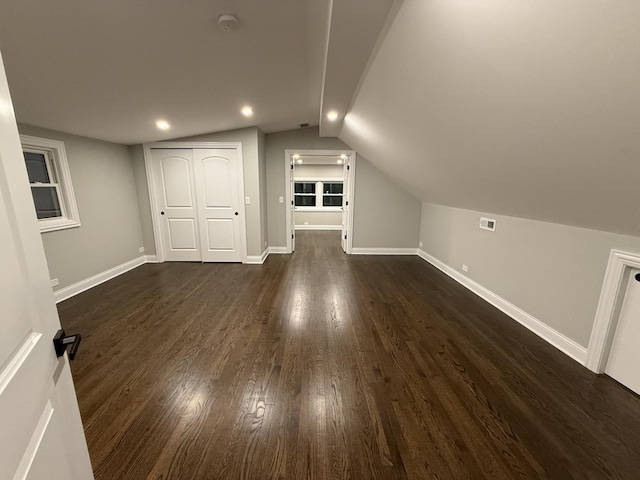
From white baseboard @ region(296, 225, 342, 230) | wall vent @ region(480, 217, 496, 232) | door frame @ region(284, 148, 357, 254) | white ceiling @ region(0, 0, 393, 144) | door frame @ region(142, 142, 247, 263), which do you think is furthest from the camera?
white baseboard @ region(296, 225, 342, 230)

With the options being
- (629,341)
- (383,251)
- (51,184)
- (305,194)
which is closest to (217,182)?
(51,184)

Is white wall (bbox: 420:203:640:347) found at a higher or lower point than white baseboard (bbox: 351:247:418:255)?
higher

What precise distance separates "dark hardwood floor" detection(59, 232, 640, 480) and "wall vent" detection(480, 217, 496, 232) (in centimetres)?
92

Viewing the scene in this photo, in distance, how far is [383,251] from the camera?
5.39 meters

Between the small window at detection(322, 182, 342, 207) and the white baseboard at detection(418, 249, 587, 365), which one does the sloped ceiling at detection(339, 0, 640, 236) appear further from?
the small window at detection(322, 182, 342, 207)

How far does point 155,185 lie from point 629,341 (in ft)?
19.4

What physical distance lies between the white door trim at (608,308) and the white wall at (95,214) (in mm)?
5264

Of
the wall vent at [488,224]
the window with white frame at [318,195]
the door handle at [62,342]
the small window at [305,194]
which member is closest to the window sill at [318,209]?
the window with white frame at [318,195]

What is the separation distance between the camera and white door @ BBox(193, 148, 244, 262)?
4430 millimetres

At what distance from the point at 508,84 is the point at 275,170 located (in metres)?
4.21

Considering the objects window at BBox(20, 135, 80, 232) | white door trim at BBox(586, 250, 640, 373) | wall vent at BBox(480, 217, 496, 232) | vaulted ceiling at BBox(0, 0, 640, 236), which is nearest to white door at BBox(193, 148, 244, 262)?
vaulted ceiling at BBox(0, 0, 640, 236)

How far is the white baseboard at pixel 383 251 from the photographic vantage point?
17.6 feet

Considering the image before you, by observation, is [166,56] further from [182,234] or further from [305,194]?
[305,194]

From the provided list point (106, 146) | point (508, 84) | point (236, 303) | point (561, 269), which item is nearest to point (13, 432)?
point (508, 84)
